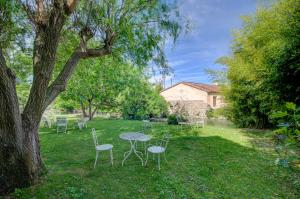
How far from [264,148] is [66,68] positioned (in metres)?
A: 6.15

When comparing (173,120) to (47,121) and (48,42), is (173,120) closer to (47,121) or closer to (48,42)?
(47,121)

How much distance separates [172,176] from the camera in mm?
3652

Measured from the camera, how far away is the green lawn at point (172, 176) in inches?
119

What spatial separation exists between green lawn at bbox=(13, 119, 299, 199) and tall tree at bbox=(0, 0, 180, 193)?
61 centimetres

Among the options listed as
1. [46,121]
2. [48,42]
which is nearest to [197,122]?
[48,42]

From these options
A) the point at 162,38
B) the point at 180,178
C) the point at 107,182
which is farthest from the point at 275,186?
the point at 162,38

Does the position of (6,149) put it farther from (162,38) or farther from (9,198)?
(162,38)

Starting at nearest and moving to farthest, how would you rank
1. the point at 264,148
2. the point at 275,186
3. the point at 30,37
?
the point at 275,186
the point at 30,37
the point at 264,148

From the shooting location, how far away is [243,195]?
304 cm

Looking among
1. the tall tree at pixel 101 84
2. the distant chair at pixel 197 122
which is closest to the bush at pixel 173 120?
the distant chair at pixel 197 122

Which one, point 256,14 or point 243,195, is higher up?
point 256,14

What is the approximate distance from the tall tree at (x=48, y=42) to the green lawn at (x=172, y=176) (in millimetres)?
606

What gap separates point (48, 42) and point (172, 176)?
3.36 m

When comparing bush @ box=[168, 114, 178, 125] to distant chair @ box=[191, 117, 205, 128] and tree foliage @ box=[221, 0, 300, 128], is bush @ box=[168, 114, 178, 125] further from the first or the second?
tree foliage @ box=[221, 0, 300, 128]
